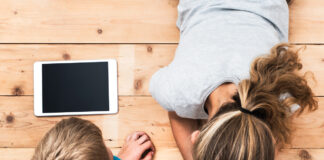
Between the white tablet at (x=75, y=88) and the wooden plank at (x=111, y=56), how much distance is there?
0.09ft

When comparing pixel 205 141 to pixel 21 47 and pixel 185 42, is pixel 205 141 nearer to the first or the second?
pixel 185 42

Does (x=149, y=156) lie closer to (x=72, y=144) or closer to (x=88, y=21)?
(x=72, y=144)

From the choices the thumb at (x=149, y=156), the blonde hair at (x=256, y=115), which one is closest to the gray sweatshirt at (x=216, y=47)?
the blonde hair at (x=256, y=115)

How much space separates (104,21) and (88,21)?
5cm

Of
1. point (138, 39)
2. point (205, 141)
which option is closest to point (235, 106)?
point (205, 141)

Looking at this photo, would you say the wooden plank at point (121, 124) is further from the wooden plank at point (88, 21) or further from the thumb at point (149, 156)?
the wooden plank at point (88, 21)

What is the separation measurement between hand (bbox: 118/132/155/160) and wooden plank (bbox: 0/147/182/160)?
3 cm

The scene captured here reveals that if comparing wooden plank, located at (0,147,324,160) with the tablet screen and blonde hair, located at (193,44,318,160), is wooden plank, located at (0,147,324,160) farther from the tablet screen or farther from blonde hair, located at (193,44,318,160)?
blonde hair, located at (193,44,318,160)

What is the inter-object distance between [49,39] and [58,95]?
0.19 m

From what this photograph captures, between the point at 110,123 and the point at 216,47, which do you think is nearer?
the point at 216,47

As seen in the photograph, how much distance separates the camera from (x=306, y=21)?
920 mm

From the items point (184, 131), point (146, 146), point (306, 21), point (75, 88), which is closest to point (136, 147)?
point (146, 146)

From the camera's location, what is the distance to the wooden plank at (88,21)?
92cm

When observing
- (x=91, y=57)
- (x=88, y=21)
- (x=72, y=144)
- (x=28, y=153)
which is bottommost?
(x=28, y=153)
